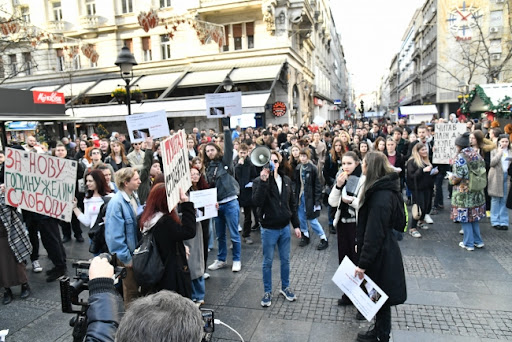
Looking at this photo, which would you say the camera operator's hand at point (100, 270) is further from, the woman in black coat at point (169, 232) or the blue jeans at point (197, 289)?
the blue jeans at point (197, 289)

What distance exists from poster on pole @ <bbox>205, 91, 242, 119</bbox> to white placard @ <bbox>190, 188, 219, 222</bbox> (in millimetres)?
2417

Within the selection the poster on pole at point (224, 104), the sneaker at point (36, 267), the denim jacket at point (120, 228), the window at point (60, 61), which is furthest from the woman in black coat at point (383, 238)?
the window at point (60, 61)

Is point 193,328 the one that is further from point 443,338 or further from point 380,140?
point 380,140

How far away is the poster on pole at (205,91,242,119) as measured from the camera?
293 inches

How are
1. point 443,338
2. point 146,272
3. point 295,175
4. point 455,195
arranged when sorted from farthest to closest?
1. point 295,175
2. point 455,195
3. point 443,338
4. point 146,272

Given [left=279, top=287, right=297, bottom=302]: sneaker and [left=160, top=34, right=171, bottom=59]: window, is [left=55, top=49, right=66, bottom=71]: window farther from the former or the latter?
[left=279, top=287, right=297, bottom=302]: sneaker

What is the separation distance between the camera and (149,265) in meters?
3.53

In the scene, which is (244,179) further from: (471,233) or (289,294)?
(471,233)

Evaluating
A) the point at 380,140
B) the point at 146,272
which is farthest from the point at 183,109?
the point at 146,272

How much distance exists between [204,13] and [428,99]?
125 feet

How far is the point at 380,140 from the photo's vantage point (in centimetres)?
860

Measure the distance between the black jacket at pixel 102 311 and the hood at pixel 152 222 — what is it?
1.64 metres

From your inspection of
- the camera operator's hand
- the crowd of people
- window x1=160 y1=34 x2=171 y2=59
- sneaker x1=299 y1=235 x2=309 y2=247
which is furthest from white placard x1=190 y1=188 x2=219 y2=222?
window x1=160 y1=34 x2=171 y2=59

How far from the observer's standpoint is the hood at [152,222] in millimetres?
3578
